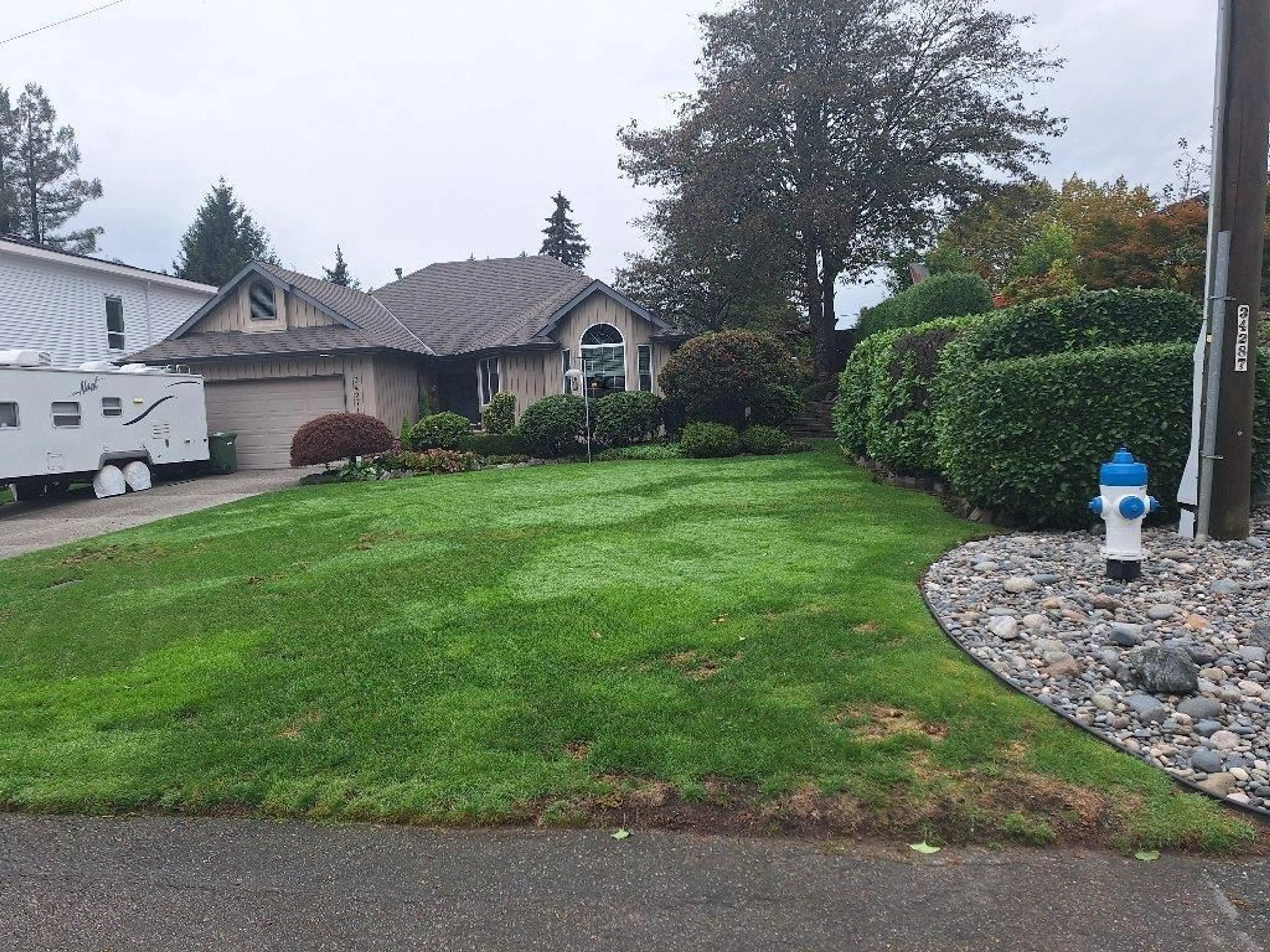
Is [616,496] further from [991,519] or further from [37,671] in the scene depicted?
[37,671]

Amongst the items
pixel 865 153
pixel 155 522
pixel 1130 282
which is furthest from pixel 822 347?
pixel 155 522

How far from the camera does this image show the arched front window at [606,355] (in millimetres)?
20094

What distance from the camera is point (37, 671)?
5.07 meters

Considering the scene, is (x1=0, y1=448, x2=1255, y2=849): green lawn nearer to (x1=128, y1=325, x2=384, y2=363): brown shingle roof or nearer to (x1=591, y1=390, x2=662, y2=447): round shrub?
(x1=591, y1=390, x2=662, y2=447): round shrub

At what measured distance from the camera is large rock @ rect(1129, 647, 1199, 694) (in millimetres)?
3982

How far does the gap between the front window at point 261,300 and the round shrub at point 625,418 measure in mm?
8528

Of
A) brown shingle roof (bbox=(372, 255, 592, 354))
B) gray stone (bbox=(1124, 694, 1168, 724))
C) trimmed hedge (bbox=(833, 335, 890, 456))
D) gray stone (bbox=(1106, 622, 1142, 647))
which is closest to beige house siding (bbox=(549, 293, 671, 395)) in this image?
brown shingle roof (bbox=(372, 255, 592, 354))

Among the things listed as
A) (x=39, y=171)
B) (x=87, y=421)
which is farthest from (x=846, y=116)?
(x=39, y=171)

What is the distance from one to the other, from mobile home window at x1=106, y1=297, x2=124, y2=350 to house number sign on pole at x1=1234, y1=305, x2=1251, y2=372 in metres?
24.1

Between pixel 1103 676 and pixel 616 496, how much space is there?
716cm

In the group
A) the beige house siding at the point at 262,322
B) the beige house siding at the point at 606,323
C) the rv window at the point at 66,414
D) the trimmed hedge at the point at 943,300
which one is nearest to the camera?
the rv window at the point at 66,414

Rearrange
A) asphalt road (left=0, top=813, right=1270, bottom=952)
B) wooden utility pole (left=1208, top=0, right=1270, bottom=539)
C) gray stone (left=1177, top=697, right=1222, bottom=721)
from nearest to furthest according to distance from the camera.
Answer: asphalt road (left=0, top=813, right=1270, bottom=952) → gray stone (left=1177, top=697, right=1222, bottom=721) → wooden utility pole (left=1208, top=0, right=1270, bottom=539)

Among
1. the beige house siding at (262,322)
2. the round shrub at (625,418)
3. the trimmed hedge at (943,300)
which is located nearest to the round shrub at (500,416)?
the round shrub at (625,418)

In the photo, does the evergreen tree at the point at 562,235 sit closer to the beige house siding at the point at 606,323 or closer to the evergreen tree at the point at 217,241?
the evergreen tree at the point at 217,241
